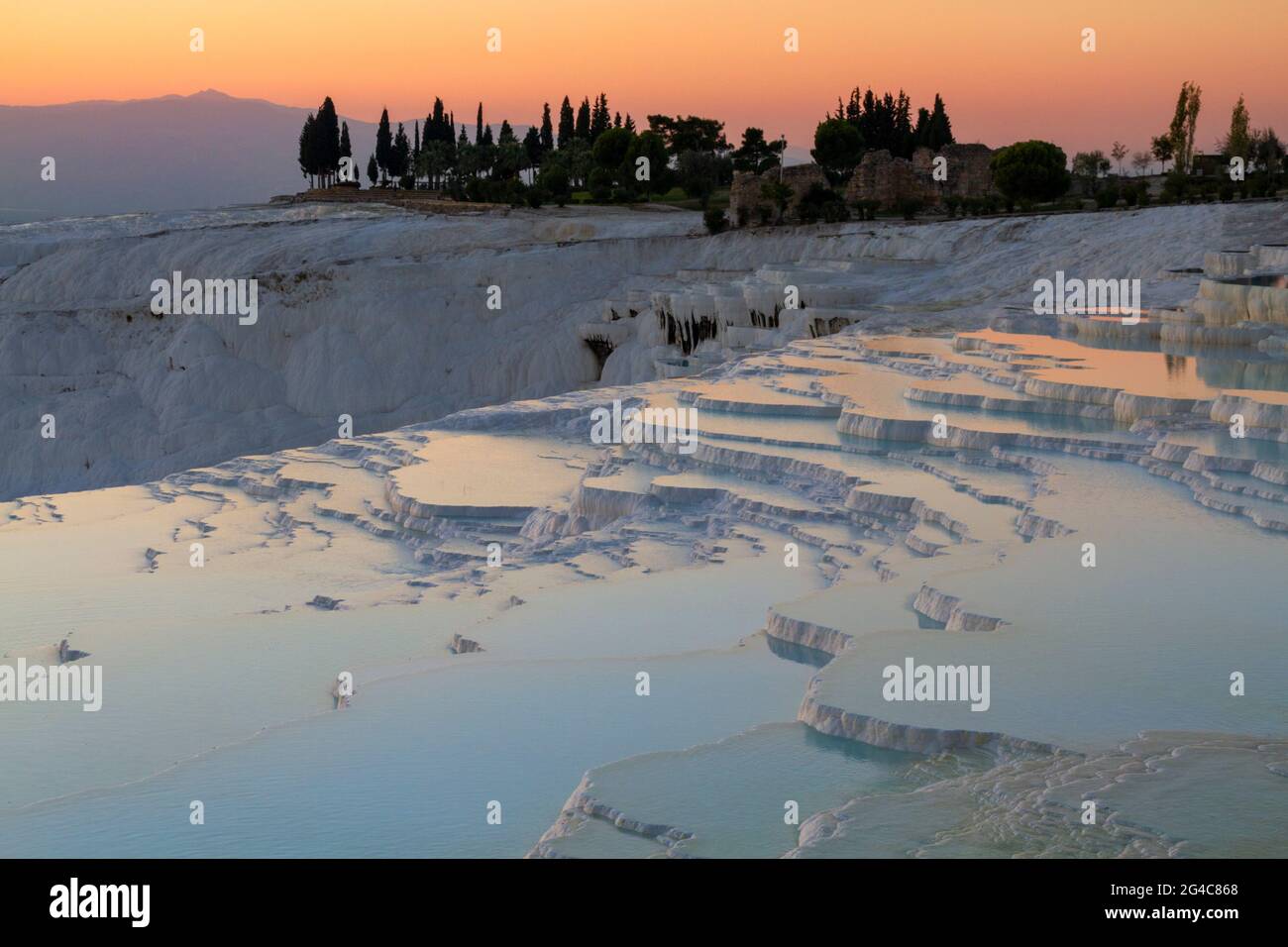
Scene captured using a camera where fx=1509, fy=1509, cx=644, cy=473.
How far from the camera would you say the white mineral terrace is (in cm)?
555

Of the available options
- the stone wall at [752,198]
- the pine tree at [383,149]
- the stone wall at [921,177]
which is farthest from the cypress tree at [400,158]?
the stone wall at [752,198]

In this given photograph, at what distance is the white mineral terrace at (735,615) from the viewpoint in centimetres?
555

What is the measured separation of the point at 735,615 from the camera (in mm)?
8578

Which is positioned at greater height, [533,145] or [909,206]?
[533,145]

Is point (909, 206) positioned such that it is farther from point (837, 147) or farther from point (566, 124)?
point (566, 124)

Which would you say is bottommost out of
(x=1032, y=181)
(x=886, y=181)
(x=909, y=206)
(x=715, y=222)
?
(x=715, y=222)

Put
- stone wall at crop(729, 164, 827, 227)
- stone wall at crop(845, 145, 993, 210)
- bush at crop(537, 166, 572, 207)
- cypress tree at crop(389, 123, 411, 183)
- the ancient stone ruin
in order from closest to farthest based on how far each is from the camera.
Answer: stone wall at crop(729, 164, 827, 227) < the ancient stone ruin < stone wall at crop(845, 145, 993, 210) < bush at crop(537, 166, 572, 207) < cypress tree at crop(389, 123, 411, 183)

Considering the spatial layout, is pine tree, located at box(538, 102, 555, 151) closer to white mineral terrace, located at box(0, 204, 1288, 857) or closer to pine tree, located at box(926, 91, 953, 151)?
pine tree, located at box(926, 91, 953, 151)

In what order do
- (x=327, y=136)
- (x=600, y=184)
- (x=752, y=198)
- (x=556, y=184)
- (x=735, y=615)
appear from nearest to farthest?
(x=735, y=615) → (x=752, y=198) → (x=556, y=184) → (x=600, y=184) → (x=327, y=136)

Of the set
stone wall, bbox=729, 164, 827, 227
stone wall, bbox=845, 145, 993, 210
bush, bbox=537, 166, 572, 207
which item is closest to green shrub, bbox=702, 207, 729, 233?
stone wall, bbox=729, 164, 827, 227

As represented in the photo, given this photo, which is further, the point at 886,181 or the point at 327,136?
the point at 327,136

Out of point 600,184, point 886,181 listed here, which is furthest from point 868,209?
point 600,184
